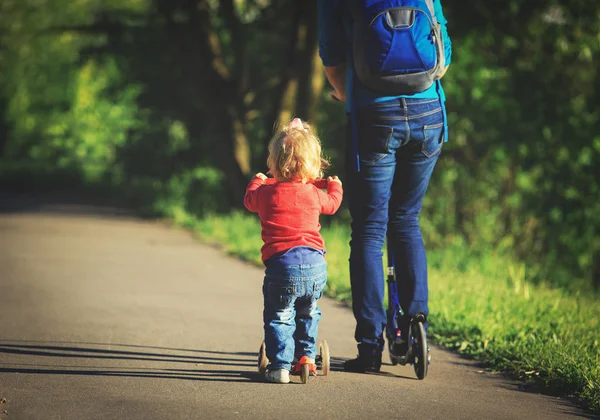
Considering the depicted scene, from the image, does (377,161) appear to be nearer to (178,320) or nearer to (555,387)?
(555,387)

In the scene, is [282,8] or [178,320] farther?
[282,8]

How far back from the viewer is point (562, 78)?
14000 mm

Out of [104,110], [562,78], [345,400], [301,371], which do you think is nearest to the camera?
[345,400]

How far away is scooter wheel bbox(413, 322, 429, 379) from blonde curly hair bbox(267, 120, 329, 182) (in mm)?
913

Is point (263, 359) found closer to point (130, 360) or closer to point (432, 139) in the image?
point (130, 360)

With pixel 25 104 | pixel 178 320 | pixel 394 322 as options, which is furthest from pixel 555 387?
pixel 25 104

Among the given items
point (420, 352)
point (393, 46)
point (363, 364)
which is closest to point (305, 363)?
point (363, 364)

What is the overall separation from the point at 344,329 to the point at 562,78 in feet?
27.9

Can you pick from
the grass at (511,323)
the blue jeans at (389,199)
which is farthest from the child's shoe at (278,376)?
the grass at (511,323)

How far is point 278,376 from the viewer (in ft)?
15.8

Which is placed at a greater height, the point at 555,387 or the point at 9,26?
the point at 9,26

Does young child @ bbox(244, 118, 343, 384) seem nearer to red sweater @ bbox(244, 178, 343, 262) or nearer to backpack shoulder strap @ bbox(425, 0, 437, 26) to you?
red sweater @ bbox(244, 178, 343, 262)

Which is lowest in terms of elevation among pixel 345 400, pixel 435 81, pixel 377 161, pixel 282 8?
pixel 345 400

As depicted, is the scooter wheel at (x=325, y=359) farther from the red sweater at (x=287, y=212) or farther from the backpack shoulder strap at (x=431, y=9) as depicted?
the backpack shoulder strap at (x=431, y=9)
